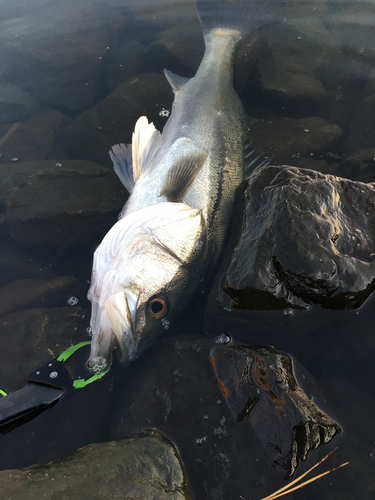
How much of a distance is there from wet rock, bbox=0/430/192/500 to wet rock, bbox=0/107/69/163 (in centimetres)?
423

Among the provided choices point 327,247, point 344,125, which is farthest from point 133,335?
point 344,125

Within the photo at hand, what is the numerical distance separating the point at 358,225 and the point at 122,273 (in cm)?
195

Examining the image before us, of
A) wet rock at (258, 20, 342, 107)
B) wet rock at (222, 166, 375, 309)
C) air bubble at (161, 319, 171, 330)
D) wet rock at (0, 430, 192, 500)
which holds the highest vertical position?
wet rock at (258, 20, 342, 107)

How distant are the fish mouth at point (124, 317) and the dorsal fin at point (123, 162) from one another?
177 centimetres

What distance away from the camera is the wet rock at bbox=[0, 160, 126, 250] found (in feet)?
13.0

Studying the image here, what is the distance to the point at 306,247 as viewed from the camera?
8.28 feet

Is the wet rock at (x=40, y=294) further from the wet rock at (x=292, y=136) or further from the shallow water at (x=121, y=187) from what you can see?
the wet rock at (x=292, y=136)

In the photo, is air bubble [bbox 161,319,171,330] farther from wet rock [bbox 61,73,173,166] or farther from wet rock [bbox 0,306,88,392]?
wet rock [bbox 61,73,173,166]

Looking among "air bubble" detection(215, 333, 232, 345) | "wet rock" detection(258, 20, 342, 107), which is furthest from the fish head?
"wet rock" detection(258, 20, 342, 107)

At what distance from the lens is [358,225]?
279cm

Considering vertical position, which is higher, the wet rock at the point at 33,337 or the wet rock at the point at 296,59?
the wet rock at the point at 296,59

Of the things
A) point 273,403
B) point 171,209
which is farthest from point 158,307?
point 273,403

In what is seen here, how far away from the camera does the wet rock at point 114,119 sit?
189 inches

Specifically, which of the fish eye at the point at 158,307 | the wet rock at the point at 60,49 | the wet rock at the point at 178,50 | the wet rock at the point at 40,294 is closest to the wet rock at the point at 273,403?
the fish eye at the point at 158,307
